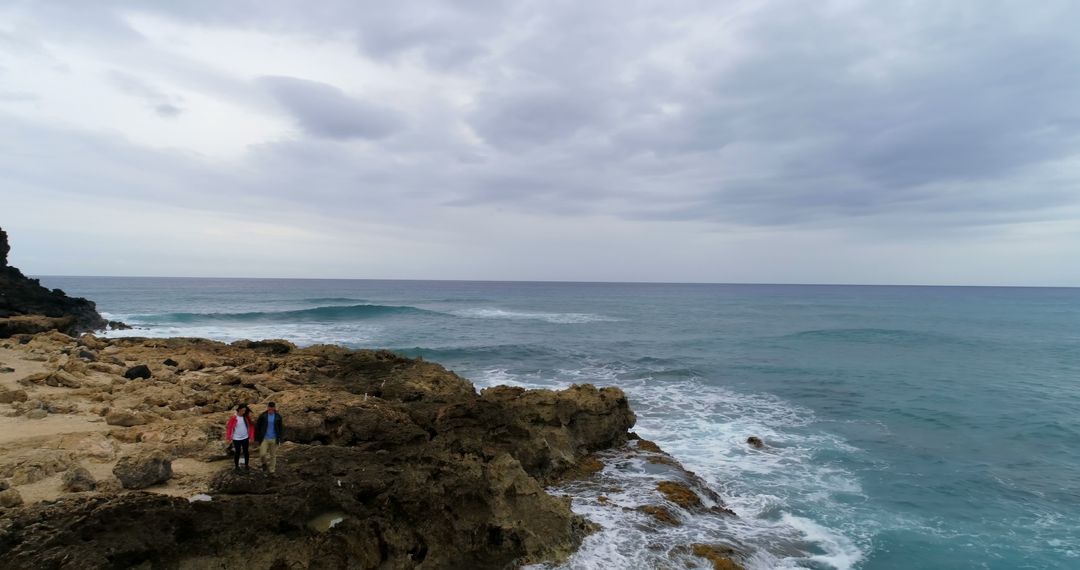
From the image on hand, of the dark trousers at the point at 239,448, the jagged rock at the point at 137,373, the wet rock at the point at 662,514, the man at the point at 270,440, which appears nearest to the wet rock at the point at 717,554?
the wet rock at the point at 662,514

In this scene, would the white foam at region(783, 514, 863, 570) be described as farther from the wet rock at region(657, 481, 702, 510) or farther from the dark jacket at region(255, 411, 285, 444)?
the dark jacket at region(255, 411, 285, 444)

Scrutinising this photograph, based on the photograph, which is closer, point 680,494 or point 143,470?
point 143,470

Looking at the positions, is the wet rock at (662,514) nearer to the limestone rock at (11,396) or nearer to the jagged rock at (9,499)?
the jagged rock at (9,499)

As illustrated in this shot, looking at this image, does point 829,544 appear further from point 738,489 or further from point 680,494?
point 680,494

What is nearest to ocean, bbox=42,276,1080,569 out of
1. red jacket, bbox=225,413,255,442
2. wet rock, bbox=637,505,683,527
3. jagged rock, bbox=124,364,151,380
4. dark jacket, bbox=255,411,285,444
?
wet rock, bbox=637,505,683,527

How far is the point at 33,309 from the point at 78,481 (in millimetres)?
30029

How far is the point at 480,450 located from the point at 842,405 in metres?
18.5

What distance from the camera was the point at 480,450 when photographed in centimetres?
1020

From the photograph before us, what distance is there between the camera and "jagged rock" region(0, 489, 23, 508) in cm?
626

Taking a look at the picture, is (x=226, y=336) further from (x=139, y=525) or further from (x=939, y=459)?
(x=939, y=459)

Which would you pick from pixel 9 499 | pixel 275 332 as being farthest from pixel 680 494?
pixel 275 332

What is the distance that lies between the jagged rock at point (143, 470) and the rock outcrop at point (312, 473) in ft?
0.06

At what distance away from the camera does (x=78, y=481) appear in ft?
23.2

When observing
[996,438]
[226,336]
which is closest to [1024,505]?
[996,438]
